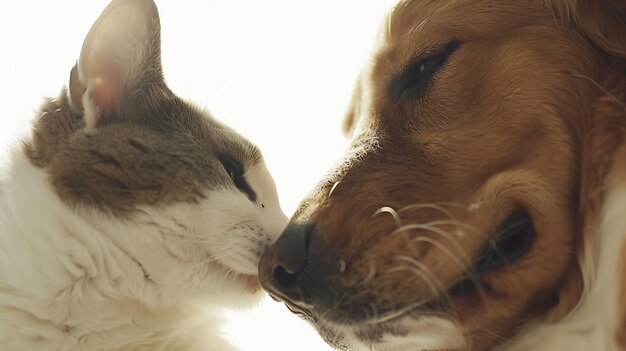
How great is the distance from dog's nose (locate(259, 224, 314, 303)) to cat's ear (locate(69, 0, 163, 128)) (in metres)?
0.38

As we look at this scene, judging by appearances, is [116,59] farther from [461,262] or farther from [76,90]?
[461,262]

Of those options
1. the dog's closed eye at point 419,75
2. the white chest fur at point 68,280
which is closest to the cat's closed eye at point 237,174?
the white chest fur at point 68,280

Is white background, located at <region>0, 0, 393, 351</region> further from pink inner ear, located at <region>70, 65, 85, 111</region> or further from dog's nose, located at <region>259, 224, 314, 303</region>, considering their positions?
dog's nose, located at <region>259, 224, 314, 303</region>

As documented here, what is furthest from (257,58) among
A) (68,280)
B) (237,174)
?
(68,280)

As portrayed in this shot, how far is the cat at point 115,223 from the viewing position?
3.57 feet

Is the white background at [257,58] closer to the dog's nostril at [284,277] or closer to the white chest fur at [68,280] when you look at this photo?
the white chest fur at [68,280]

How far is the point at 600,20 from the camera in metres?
1.02

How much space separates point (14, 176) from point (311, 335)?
629 mm

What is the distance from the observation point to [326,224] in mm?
977

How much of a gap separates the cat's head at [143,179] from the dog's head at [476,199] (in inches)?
6.7

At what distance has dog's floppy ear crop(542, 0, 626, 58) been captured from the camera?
1003 millimetres

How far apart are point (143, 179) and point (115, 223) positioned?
79mm

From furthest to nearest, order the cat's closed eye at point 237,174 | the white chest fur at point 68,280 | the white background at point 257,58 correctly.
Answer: the white background at point 257,58, the cat's closed eye at point 237,174, the white chest fur at point 68,280

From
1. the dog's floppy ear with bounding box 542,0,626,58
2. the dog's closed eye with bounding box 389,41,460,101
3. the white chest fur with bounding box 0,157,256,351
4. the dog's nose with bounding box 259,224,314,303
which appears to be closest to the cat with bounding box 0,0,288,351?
the white chest fur with bounding box 0,157,256,351
